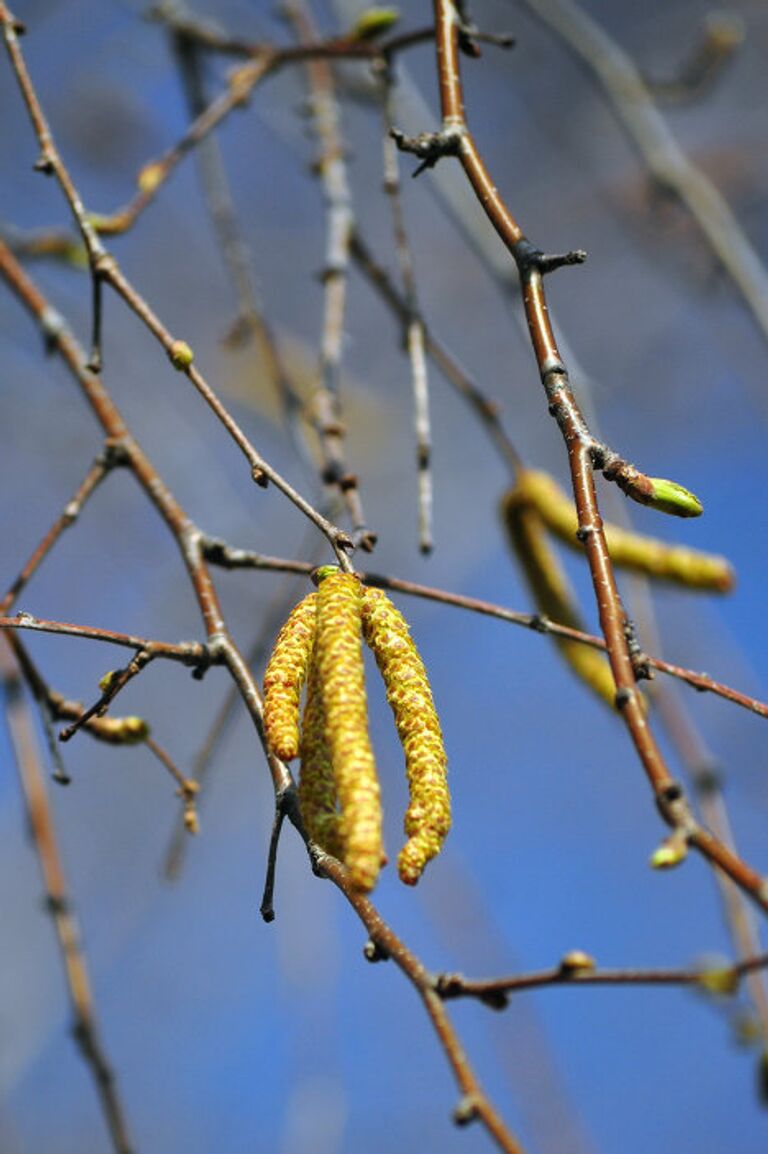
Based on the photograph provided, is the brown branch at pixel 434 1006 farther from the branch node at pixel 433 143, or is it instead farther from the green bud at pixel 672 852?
the branch node at pixel 433 143

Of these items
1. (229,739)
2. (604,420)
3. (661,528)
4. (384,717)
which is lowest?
(661,528)

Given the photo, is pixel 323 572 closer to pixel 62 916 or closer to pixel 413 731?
pixel 413 731

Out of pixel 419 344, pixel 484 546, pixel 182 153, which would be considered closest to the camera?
pixel 419 344

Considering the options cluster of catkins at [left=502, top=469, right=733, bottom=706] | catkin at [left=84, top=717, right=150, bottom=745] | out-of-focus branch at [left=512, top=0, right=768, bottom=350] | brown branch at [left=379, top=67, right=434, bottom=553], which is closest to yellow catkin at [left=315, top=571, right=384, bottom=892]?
catkin at [left=84, top=717, right=150, bottom=745]

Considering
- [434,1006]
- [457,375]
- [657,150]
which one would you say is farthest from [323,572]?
[657,150]

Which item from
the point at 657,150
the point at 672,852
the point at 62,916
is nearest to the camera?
the point at 672,852

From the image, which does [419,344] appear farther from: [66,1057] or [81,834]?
[66,1057]

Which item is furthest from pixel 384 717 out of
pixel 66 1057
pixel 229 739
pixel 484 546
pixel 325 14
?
pixel 325 14
